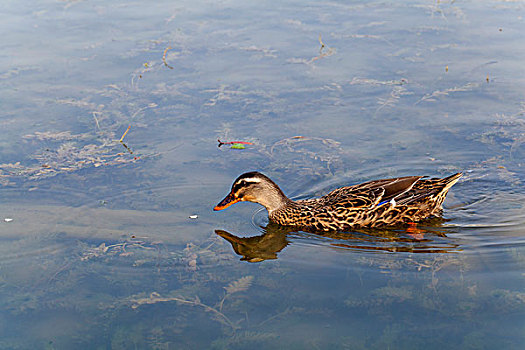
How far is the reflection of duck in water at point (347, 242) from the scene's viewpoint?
22.4 feet

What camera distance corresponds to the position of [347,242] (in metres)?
7.12

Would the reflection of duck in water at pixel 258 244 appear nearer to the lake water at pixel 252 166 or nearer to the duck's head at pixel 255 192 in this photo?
the lake water at pixel 252 166

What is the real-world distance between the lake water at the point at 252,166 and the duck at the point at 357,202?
0.64 ft

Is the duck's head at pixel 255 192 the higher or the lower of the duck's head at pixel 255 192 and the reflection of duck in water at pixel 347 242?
the higher

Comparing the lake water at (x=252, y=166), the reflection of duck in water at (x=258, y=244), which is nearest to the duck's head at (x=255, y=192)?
the lake water at (x=252, y=166)

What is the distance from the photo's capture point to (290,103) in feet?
33.1

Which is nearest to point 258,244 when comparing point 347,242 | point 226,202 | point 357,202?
point 226,202

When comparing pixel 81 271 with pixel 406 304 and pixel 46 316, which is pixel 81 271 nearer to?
pixel 46 316

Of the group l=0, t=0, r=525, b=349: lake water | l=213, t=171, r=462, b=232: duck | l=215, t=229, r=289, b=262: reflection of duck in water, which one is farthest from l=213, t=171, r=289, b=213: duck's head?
l=215, t=229, r=289, b=262: reflection of duck in water

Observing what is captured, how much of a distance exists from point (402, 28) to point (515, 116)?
13.1 feet

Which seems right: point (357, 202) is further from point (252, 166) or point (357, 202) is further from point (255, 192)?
point (252, 166)

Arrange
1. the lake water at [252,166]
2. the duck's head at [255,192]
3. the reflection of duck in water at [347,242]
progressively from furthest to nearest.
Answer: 1. the duck's head at [255,192]
2. the reflection of duck in water at [347,242]
3. the lake water at [252,166]

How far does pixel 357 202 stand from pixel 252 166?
1.68 meters

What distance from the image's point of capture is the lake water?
562 cm
